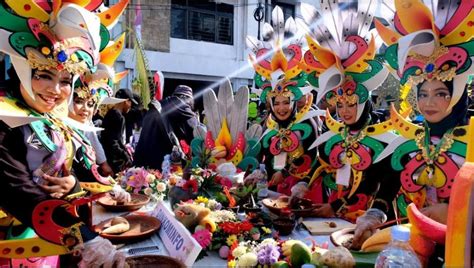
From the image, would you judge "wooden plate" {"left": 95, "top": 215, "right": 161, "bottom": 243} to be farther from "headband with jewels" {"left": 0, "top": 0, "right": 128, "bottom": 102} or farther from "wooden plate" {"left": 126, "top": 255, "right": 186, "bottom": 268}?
"headband with jewels" {"left": 0, "top": 0, "right": 128, "bottom": 102}

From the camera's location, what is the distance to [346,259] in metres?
1.19

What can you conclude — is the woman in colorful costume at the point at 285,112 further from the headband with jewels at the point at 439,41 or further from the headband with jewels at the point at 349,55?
the headband with jewels at the point at 439,41

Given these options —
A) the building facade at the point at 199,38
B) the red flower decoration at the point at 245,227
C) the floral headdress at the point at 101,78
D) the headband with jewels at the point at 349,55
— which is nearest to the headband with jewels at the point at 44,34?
the floral headdress at the point at 101,78

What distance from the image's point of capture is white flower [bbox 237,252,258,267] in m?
1.27

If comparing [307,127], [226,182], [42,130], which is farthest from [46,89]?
[307,127]

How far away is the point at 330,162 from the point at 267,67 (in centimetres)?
107

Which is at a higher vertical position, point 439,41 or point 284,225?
point 439,41

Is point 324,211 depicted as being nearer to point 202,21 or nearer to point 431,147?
point 431,147

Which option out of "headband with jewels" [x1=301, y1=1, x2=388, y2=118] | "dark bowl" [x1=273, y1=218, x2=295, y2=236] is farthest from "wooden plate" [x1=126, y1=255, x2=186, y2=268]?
"headband with jewels" [x1=301, y1=1, x2=388, y2=118]

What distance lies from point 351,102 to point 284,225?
85 cm

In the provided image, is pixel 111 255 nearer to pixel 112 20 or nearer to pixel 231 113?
pixel 112 20

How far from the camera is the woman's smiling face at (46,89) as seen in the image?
128 centimetres

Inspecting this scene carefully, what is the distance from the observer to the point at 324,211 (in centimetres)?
209

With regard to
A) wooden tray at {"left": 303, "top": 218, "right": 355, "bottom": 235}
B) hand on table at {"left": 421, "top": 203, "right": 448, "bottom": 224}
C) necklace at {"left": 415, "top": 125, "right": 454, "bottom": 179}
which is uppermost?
necklace at {"left": 415, "top": 125, "right": 454, "bottom": 179}
